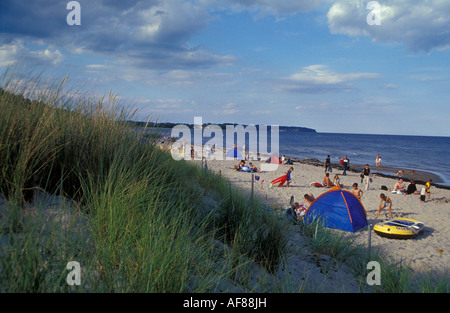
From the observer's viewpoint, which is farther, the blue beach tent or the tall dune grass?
the blue beach tent

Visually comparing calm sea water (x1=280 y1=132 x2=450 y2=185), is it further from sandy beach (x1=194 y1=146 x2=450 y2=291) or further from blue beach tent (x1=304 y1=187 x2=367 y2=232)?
blue beach tent (x1=304 y1=187 x2=367 y2=232)

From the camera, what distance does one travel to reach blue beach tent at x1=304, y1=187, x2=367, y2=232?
1001 centimetres

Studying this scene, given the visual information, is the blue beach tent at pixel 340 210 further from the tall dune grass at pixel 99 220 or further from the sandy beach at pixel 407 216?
the tall dune grass at pixel 99 220

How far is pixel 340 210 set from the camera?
10.1m

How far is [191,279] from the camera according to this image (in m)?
2.78

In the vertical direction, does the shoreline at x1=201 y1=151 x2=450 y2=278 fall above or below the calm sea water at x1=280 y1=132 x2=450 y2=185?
below

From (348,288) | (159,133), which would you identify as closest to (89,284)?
(348,288)

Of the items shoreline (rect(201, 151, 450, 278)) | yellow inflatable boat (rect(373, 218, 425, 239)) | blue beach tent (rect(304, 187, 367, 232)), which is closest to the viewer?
shoreline (rect(201, 151, 450, 278))

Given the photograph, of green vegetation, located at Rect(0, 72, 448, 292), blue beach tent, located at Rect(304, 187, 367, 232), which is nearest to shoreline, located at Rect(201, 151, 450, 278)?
blue beach tent, located at Rect(304, 187, 367, 232)

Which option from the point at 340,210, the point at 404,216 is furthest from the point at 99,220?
the point at 404,216
